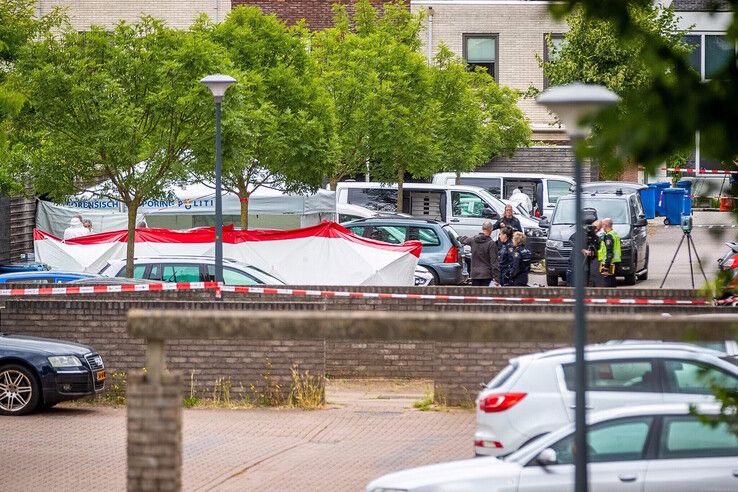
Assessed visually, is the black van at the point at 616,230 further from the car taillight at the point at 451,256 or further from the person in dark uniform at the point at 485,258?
the person in dark uniform at the point at 485,258

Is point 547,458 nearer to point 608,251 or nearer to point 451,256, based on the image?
point 608,251

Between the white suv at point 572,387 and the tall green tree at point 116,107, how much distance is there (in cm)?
1117

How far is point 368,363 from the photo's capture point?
18.2 metres

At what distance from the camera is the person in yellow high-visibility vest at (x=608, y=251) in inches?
975

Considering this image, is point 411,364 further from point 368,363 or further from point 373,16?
point 373,16

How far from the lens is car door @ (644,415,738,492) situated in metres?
8.48

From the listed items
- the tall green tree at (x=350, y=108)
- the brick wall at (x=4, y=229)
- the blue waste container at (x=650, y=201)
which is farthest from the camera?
the blue waste container at (x=650, y=201)

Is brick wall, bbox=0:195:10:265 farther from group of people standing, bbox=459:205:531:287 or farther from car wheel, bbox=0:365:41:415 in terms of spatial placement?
car wheel, bbox=0:365:41:415

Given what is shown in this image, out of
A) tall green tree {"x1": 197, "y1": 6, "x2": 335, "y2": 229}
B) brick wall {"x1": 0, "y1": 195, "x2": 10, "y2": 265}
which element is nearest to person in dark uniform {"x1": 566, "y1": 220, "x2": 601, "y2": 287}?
tall green tree {"x1": 197, "y1": 6, "x2": 335, "y2": 229}

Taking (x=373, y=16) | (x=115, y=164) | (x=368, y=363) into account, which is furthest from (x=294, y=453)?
(x=373, y=16)

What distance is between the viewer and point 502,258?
24234 millimetres

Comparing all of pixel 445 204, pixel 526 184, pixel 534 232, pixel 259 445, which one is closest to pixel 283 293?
pixel 259 445

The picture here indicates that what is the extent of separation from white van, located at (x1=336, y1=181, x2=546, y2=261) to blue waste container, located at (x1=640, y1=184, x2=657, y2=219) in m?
9.17

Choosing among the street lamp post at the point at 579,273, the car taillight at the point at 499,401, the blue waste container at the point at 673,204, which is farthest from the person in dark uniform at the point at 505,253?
the blue waste container at the point at 673,204
